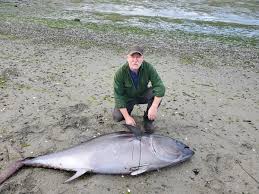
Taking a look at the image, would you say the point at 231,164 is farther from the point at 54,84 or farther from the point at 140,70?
the point at 54,84

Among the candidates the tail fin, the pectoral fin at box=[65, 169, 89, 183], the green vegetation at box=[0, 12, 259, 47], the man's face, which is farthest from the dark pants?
the green vegetation at box=[0, 12, 259, 47]

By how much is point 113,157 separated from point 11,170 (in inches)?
48.5

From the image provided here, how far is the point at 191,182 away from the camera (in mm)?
4500

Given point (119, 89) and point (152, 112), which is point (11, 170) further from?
point (152, 112)

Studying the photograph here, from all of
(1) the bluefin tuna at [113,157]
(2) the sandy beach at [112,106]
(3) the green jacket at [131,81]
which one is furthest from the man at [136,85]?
(2) the sandy beach at [112,106]

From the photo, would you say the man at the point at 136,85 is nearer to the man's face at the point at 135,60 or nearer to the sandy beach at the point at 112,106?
the man's face at the point at 135,60

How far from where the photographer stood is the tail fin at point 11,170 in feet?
14.0

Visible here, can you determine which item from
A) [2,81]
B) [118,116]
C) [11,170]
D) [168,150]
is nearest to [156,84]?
[118,116]

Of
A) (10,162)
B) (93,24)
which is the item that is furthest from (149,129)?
(93,24)

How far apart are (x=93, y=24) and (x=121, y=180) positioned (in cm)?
1125

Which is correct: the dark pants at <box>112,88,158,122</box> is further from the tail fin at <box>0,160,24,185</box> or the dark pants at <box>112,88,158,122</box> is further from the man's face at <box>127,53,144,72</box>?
the tail fin at <box>0,160,24,185</box>

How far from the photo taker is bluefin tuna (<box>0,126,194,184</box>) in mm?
4383

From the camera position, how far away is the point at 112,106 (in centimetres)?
657

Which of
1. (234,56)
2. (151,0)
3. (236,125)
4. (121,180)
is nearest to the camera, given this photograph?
(121,180)
